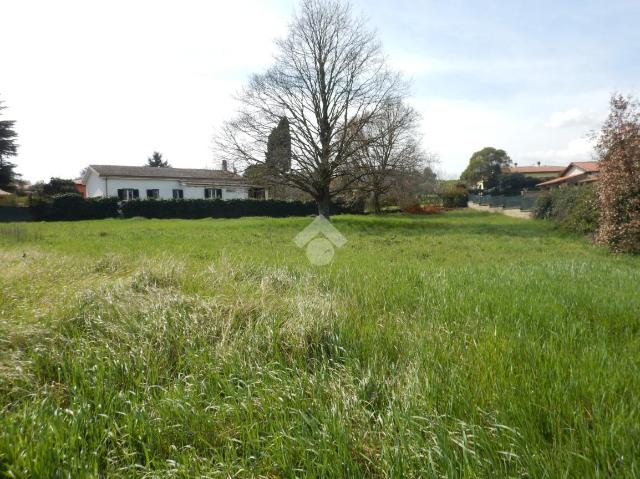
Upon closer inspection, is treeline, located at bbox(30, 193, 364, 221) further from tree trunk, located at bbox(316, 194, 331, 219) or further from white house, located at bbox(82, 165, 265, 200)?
tree trunk, located at bbox(316, 194, 331, 219)

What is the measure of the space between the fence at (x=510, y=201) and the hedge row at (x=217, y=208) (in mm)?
14634

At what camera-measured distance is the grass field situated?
213cm

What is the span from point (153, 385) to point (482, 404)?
237 centimetres

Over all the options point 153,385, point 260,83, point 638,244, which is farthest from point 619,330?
point 260,83

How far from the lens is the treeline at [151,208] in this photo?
30.7 metres

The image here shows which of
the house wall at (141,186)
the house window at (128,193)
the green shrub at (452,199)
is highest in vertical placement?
the house wall at (141,186)

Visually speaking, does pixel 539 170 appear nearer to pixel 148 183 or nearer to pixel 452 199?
pixel 452 199

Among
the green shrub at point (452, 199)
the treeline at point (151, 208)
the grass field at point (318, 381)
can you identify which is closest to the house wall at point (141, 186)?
the treeline at point (151, 208)

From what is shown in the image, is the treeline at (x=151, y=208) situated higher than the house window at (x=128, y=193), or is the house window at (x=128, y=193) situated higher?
the house window at (x=128, y=193)

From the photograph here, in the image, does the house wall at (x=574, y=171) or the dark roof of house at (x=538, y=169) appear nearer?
the house wall at (x=574, y=171)

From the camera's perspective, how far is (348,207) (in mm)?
38812

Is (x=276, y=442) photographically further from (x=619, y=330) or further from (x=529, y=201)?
(x=529, y=201)

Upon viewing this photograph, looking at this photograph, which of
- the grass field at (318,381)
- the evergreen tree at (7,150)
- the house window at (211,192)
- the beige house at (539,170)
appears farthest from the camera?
the beige house at (539,170)

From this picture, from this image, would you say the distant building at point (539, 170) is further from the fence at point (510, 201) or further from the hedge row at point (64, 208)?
the hedge row at point (64, 208)
